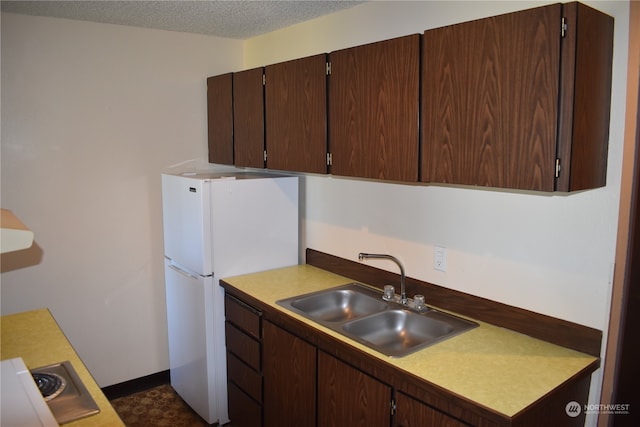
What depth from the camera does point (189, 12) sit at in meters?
2.82

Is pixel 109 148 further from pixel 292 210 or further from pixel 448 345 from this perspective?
pixel 448 345

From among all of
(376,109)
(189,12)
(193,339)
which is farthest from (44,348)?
(189,12)

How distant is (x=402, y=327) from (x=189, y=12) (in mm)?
2055

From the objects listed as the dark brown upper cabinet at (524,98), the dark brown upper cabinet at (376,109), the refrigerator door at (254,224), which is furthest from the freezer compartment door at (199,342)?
the dark brown upper cabinet at (524,98)

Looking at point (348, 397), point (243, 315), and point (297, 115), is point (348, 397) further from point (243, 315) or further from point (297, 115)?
point (297, 115)

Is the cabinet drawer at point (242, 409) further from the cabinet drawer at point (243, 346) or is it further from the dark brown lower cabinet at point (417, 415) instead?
the dark brown lower cabinet at point (417, 415)

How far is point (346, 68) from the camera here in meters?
2.29

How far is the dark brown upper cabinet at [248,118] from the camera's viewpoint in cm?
288

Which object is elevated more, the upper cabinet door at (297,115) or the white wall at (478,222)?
the upper cabinet door at (297,115)

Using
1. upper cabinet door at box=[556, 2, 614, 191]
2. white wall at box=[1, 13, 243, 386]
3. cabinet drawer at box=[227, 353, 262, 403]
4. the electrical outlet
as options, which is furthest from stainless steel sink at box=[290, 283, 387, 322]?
white wall at box=[1, 13, 243, 386]

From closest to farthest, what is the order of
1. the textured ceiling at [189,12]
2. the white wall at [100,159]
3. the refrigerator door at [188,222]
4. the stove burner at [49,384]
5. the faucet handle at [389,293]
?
the stove burner at [49,384] → the faucet handle at [389,293] → the textured ceiling at [189,12] → the refrigerator door at [188,222] → the white wall at [100,159]

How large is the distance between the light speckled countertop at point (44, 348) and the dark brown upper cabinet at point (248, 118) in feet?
4.47

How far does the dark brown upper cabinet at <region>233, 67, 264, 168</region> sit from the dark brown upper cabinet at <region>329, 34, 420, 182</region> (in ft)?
2.04

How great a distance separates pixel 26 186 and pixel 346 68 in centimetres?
202
